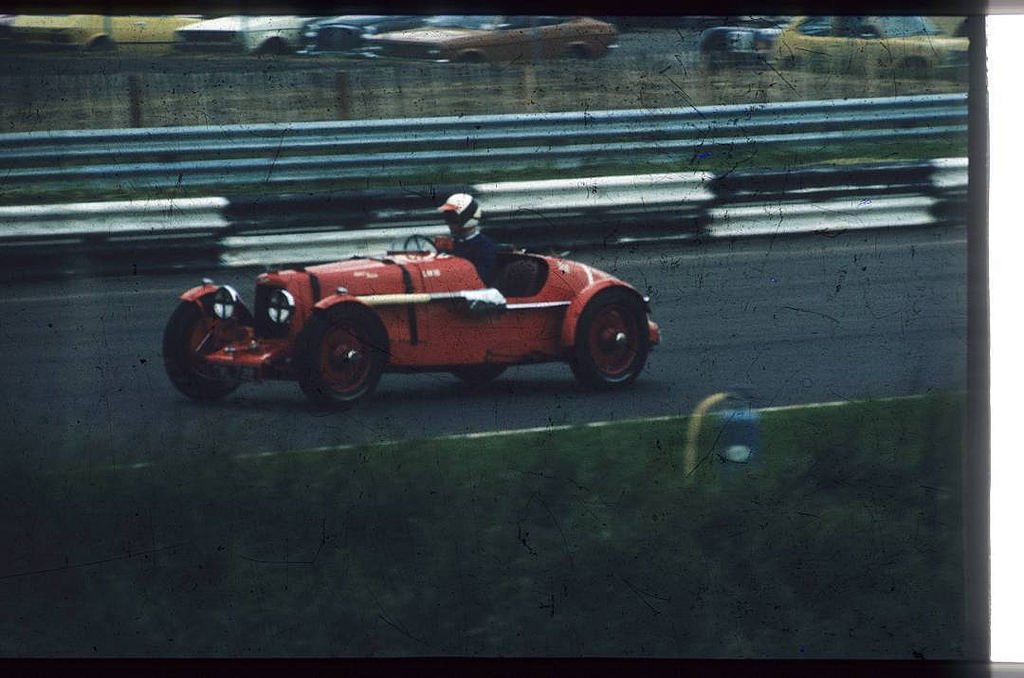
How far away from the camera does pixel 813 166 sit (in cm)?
505

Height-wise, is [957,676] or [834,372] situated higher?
[834,372]

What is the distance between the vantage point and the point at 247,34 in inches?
196

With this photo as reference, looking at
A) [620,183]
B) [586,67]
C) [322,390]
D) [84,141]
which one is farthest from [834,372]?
[84,141]

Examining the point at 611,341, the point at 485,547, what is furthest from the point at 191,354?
the point at 611,341

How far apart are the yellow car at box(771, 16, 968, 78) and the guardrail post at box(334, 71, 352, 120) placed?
1.49 metres

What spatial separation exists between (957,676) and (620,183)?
2114mm

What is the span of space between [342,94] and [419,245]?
593 millimetres

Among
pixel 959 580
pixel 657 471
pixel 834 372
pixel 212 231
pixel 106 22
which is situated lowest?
pixel 959 580

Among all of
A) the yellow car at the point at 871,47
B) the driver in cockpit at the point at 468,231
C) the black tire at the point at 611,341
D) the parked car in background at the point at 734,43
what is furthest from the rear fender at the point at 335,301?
the yellow car at the point at 871,47

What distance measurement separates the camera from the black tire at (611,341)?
509 cm

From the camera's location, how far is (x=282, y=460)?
5105mm

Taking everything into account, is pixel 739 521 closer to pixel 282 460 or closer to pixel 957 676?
pixel 957 676

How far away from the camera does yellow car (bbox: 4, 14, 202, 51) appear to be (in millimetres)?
4969

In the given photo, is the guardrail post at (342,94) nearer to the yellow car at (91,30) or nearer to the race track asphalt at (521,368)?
the yellow car at (91,30)
